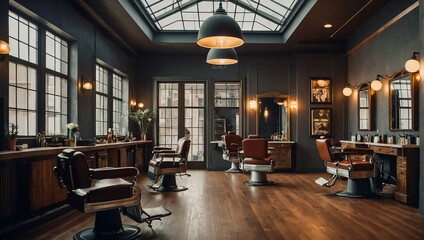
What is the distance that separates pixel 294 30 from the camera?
8.08m

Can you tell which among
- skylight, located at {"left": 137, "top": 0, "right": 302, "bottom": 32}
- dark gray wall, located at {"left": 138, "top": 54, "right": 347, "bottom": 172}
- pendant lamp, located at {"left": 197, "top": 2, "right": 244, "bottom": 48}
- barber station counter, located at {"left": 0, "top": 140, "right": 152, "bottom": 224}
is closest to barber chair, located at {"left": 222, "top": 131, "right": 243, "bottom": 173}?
dark gray wall, located at {"left": 138, "top": 54, "right": 347, "bottom": 172}

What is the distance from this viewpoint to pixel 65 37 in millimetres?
5941

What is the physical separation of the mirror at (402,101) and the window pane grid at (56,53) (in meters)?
→ 6.17

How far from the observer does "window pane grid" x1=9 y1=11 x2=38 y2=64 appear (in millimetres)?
4562

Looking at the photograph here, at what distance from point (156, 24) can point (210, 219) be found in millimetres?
5961

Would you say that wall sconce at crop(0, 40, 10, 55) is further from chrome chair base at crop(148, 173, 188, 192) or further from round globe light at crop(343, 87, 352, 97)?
round globe light at crop(343, 87, 352, 97)

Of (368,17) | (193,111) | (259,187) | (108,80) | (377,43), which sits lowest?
(259,187)

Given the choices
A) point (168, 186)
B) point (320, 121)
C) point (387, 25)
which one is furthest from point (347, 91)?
point (168, 186)

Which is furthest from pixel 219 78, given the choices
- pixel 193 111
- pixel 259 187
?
pixel 259 187

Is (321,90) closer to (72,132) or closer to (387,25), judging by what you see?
(387,25)

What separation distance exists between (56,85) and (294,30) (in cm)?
541

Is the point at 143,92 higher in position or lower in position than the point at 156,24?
lower

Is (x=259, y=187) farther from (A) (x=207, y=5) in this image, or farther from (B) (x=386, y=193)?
(A) (x=207, y=5)

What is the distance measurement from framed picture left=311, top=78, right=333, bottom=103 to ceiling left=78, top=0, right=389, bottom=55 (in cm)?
87
